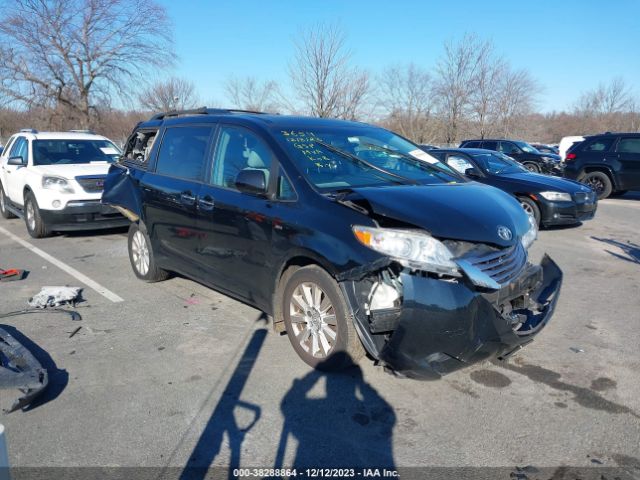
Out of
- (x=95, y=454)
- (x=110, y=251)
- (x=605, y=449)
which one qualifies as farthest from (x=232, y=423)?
(x=110, y=251)

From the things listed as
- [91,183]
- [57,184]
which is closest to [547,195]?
[91,183]

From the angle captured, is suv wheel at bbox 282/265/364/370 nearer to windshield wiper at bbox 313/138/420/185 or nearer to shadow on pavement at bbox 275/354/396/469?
shadow on pavement at bbox 275/354/396/469

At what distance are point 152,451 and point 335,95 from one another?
67.1 feet

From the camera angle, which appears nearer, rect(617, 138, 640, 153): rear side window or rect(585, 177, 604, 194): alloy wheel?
rect(617, 138, 640, 153): rear side window

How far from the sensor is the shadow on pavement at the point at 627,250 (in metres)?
7.10

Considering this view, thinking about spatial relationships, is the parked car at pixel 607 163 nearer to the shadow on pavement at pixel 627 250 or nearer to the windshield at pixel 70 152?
the shadow on pavement at pixel 627 250

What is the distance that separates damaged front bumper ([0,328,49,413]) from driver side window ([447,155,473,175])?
Answer: 8396 millimetres

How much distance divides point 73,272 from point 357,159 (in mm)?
4302

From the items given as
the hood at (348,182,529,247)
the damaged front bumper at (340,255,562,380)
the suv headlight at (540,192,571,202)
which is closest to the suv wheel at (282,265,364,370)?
the damaged front bumper at (340,255,562,380)

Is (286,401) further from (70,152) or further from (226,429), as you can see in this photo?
(70,152)

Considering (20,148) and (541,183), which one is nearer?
(541,183)

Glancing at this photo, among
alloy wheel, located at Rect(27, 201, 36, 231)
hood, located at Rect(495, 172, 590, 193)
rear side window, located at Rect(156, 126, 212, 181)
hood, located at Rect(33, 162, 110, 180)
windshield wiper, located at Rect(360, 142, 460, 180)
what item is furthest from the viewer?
hood, located at Rect(495, 172, 590, 193)

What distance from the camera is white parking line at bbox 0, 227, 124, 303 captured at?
556 cm

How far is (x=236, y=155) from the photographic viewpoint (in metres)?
4.37
